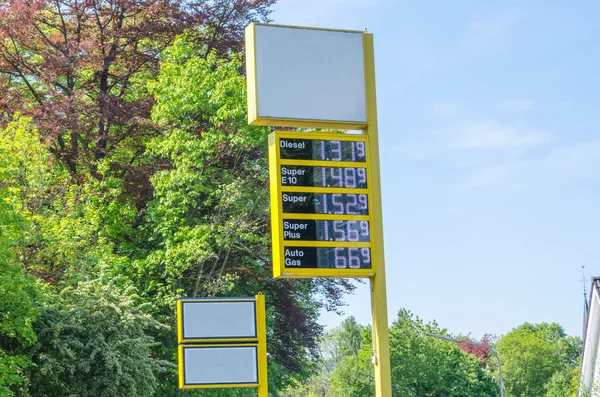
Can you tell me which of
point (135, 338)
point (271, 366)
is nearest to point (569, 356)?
point (271, 366)

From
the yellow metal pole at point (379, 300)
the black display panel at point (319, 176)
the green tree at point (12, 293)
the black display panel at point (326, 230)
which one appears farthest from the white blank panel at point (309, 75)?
the green tree at point (12, 293)

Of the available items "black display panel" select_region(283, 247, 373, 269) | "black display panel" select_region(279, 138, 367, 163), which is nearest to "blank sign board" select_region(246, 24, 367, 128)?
"black display panel" select_region(279, 138, 367, 163)

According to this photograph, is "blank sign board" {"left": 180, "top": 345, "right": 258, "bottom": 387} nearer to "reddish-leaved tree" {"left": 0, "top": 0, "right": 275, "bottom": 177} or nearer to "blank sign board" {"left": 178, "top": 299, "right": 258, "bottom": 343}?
"blank sign board" {"left": 178, "top": 299, "right": 258, "bottom": 343}

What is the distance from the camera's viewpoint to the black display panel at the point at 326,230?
49.8 feet

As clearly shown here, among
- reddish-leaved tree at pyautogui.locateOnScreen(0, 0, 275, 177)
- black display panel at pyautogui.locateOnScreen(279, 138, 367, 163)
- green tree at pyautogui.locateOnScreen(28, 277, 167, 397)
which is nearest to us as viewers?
black display panel at pyautogui.locateOnScreen(279, 138, 367, 163)

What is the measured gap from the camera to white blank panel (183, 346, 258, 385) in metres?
18.2

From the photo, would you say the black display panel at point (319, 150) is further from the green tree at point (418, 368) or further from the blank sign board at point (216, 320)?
the green tree at point (418, 368)

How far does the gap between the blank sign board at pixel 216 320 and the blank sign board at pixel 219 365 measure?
0.71ft

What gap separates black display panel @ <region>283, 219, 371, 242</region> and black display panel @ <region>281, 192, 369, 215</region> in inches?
6.1

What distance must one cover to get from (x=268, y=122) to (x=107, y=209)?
64.9 feet

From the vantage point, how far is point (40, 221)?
97.5ft

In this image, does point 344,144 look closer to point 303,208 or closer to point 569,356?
point 303,208

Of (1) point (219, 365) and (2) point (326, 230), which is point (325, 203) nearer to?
(2) point (326, 230)

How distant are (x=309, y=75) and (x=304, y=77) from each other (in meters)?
0.11
